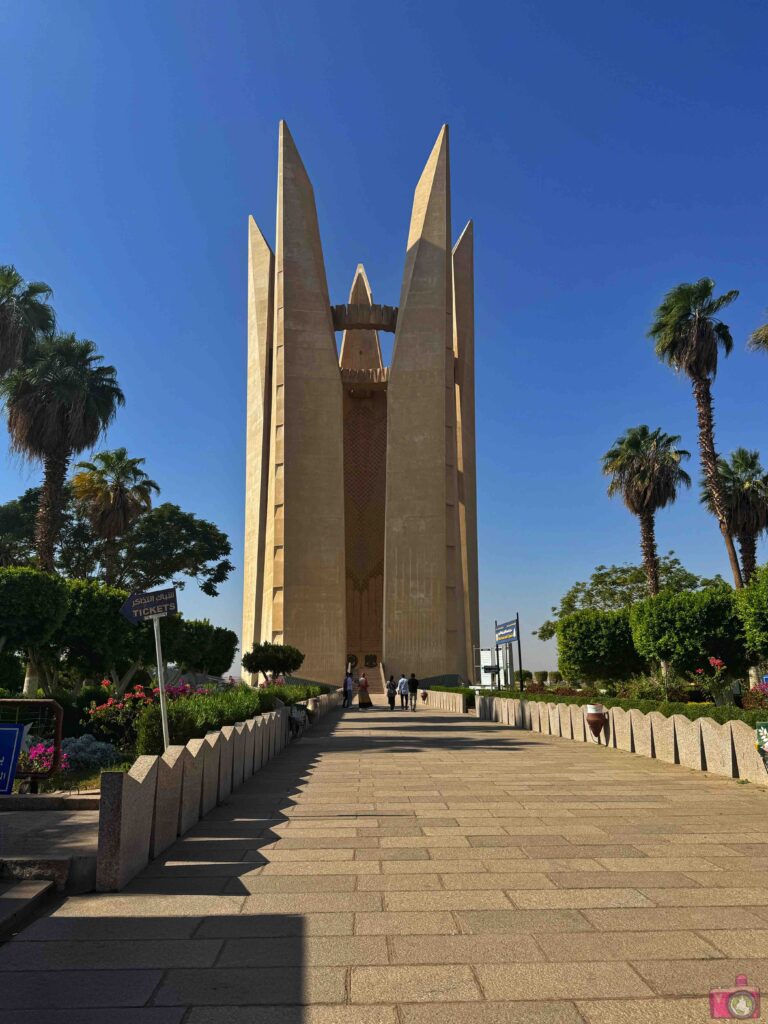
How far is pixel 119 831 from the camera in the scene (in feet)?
15.1

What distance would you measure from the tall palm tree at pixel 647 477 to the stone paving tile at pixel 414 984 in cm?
3442

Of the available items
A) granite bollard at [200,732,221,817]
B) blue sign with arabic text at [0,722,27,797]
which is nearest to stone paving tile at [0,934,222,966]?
blue sign with arabic text at [0,722,27,797]

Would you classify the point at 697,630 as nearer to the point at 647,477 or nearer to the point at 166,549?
the point at 647,477

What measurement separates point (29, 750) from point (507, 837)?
16.4ft

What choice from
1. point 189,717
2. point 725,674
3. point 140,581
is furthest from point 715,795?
A: point 140,581

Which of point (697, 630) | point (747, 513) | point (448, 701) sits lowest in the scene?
point (448, 701)

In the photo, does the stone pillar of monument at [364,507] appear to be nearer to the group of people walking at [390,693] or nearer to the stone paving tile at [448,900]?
the group of people walking at [390,693]

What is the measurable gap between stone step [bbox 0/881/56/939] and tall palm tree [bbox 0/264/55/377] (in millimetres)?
22008

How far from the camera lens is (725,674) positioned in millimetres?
24969

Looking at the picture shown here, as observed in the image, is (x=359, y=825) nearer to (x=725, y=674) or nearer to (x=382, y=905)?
(x=382, y=905)

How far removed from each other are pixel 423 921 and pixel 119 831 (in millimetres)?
1914

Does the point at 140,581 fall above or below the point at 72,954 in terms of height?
above

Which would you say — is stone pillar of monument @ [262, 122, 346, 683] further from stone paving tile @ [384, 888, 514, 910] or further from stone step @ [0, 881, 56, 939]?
stone paving tile @ [384, 888, 514, 910]

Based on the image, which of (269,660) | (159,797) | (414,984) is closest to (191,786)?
(159,797)
